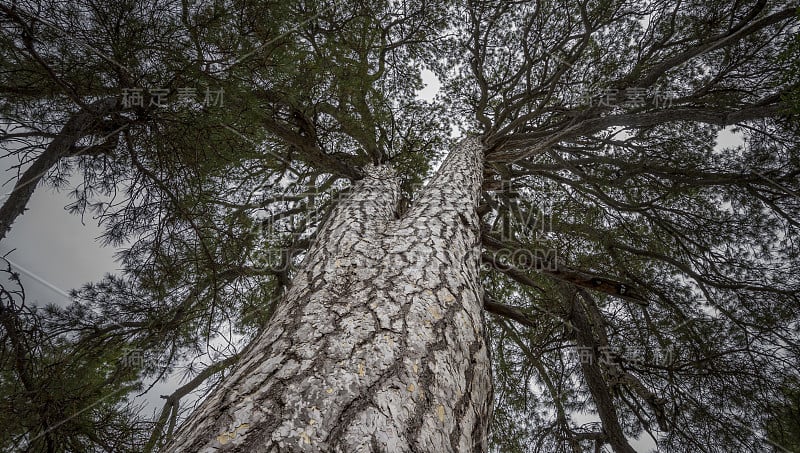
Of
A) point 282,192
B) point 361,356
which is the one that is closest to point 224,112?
point 361,356

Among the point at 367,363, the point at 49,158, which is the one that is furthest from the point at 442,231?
the point at 49,158

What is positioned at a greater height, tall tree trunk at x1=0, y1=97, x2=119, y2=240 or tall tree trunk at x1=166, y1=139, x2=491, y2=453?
tall tree trunk at x1=0, y1=97, x2=119, y2=240

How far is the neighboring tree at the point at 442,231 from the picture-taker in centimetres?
92

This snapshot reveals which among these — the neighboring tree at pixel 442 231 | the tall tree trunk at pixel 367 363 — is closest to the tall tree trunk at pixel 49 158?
the neighboring tree at pixel 442 231

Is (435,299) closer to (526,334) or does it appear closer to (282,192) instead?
(526,334)

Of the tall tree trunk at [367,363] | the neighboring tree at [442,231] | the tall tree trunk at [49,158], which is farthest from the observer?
the tall tree trunk at [49,158]

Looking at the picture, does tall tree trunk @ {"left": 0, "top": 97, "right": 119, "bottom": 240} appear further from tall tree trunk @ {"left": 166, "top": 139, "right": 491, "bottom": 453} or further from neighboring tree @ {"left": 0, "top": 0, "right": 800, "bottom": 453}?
tall tree trunk @ {"left": 166, "top": 139, "right": 491, "bottom": 453}

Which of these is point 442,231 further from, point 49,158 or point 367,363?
point 49,158

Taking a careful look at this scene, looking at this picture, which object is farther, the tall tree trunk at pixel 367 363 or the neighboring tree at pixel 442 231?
the neighboring tree at pixel 442 231

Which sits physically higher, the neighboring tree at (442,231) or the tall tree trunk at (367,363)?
the neighboring tree at (442,231)

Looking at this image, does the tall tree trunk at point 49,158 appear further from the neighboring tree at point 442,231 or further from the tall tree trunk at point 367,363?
the tall tree trunk at point 367,363

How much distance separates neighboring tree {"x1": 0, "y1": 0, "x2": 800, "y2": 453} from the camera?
92 cm

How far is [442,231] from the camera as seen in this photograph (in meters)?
1.63

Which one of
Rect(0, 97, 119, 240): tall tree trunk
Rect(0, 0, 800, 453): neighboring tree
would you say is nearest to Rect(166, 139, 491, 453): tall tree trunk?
Rect(0, 0, 800, 453): neighboring tree
